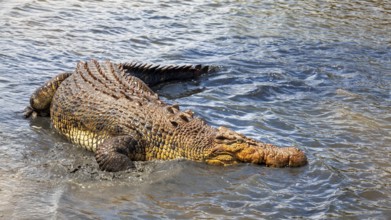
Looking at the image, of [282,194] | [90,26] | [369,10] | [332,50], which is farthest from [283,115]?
[369,10]

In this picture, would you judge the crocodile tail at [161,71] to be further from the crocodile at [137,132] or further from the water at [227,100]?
the crocodile at [137,132]

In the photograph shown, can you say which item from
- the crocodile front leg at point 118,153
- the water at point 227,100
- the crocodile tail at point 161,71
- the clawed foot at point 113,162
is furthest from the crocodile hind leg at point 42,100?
the clawed foot at point 113,162

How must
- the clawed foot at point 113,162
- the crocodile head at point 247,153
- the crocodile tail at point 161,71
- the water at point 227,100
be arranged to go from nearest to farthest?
the water at point 227,100 < the clawed foot at point 113,162 < the crocodile head at point 247,153 < the crocodile tail at point 161,71

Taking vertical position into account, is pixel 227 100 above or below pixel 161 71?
below

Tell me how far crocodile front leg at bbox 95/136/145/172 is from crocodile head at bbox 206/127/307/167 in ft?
2.34

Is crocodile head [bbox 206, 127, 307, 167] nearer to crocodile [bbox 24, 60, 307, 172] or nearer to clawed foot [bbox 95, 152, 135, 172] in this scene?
crocodile [bbox 24, 60, 307, 172]

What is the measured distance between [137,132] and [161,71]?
8.98 feet

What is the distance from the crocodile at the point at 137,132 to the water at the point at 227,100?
0.13m

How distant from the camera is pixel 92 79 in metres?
7.18

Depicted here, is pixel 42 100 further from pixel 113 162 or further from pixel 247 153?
pixel 247 153

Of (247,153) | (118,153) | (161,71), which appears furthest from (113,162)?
(161,71)

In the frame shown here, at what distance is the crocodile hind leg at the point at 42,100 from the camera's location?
725 centimetres

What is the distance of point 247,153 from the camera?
6.06 metres

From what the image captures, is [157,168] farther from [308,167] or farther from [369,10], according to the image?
[369,10]
